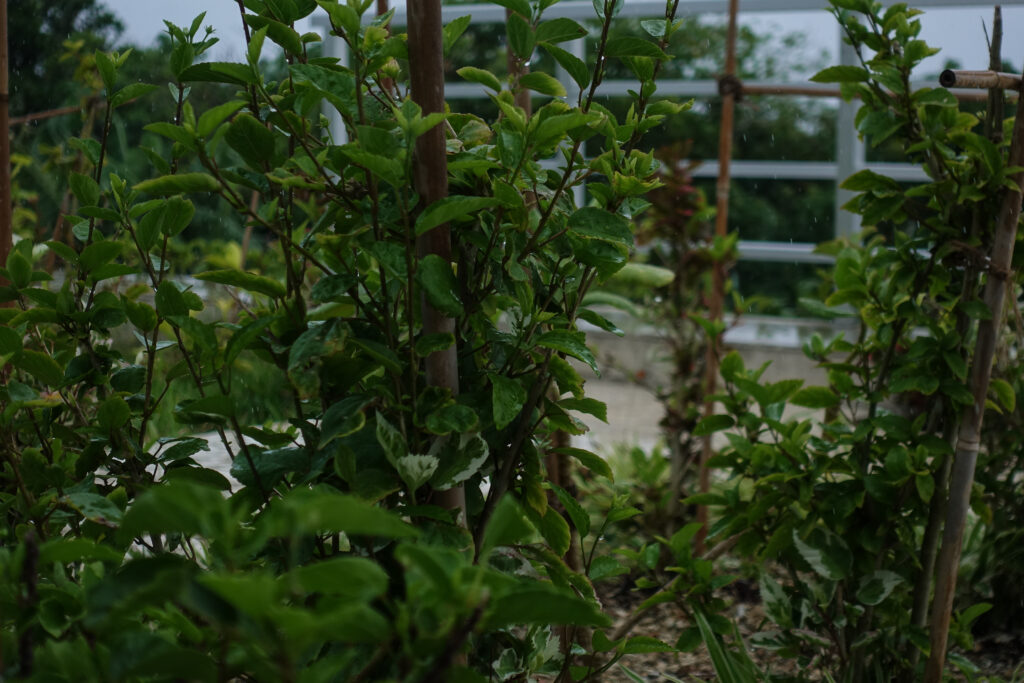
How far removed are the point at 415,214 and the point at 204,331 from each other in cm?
19

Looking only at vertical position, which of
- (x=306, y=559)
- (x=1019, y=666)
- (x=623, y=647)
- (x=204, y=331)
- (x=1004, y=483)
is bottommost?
(x=1019, y=666)

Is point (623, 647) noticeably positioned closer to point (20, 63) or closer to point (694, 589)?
point (694, 589)

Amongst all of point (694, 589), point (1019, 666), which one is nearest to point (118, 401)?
point (694, 589)

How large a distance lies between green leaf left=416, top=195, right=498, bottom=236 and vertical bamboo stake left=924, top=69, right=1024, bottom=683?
942 mm

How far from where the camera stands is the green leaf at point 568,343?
80cm

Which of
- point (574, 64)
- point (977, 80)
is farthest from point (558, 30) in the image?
point (977, 80)

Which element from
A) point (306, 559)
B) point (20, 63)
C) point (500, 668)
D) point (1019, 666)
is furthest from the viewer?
point (20, 63)

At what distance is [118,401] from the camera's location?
2.82ft

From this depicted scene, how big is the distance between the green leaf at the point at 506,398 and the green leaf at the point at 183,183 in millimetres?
268

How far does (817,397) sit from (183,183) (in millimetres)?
1161

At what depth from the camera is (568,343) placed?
2.64 feet

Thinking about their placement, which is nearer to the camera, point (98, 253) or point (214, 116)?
point (214, 116)

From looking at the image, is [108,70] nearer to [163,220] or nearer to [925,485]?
[163,220]

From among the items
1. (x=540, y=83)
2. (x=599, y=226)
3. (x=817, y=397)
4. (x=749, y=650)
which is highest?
(x=540, y=83)
